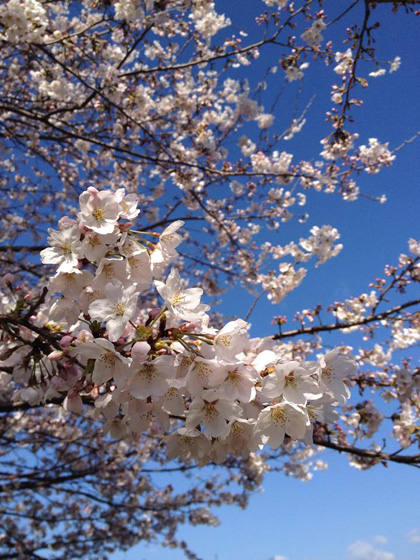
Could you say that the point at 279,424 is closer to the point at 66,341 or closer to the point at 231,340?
the point at 231,340

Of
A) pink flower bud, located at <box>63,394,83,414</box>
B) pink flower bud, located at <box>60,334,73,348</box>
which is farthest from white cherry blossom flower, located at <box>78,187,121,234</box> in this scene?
pink flower bud, located at <box>63,394,83,414</box>

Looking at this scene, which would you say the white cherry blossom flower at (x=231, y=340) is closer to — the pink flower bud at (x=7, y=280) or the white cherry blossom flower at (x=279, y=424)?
the white cherry blossom flower at (x=279, y=424)

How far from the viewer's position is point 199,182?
6.45 m

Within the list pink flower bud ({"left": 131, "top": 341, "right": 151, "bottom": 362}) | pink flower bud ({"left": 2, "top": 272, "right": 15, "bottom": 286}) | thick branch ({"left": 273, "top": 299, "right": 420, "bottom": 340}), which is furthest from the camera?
thick branch ({"left": 273, "top": 299, "right": 420, "bottom": 340})

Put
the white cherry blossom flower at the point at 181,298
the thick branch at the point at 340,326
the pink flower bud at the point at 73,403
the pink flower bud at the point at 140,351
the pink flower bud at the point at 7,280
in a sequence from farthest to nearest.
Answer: the thick branch at the point at 340,326
the pink flower bud at the point at 7,280
the pink flower bud at the point at 73,403
the white cherry blossom flower at the point at 181,298
the pink flower bud at the point at 140,351

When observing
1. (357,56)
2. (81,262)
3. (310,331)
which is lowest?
(81,262)

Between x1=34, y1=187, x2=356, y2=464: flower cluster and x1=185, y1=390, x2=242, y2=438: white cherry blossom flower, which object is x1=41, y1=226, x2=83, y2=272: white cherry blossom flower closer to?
x1=34, y1=187, x2=356, y2=464: flower cluster

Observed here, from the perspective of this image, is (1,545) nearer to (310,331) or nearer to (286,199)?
(310,331)

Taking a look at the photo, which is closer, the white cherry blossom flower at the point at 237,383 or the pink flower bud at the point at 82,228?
the white cherry blossom flower at the point at 237,383

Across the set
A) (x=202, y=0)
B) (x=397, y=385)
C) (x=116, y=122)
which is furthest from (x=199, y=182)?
(x=397, y=385)

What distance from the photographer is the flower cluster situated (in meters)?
1.22

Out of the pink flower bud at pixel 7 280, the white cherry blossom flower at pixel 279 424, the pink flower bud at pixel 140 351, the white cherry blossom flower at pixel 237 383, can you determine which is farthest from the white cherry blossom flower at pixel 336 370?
the pink flower bud at pixel 7 280

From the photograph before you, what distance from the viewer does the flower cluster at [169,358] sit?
1218 millimetres

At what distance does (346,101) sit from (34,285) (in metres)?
6.16
